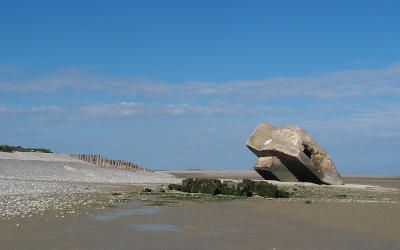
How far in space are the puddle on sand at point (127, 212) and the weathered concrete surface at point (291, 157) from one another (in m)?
18.1

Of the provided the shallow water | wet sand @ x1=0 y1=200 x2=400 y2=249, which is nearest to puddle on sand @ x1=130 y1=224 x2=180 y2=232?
wet sand @ x1=0 y1=200 x2=400 y2=249

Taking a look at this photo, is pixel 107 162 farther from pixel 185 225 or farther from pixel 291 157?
pixel 185 225

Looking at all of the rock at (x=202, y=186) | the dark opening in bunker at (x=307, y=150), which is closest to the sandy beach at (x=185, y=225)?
Result: the rock at (x=202, y=186)

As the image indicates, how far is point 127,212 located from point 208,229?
3738mm

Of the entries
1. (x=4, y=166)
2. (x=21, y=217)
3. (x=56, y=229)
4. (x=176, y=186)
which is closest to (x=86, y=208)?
(x=21, y=217)

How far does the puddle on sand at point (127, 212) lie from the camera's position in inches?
526

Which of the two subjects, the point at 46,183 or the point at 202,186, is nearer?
the point at 202,186

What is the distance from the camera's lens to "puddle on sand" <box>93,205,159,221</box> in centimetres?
1337

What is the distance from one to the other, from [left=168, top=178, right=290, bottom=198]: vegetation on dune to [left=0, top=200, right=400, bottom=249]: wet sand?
22.2 feet

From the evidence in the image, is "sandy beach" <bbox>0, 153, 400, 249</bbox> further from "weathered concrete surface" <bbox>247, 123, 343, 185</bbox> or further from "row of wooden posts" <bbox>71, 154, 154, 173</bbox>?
"row of wooden posts" <bbox>71, 154, 154, 173</bbox>

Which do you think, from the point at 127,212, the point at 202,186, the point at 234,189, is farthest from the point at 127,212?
the point at 202,186

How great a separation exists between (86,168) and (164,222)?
102 ft

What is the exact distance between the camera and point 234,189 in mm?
23734

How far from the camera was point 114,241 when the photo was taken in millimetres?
9602
